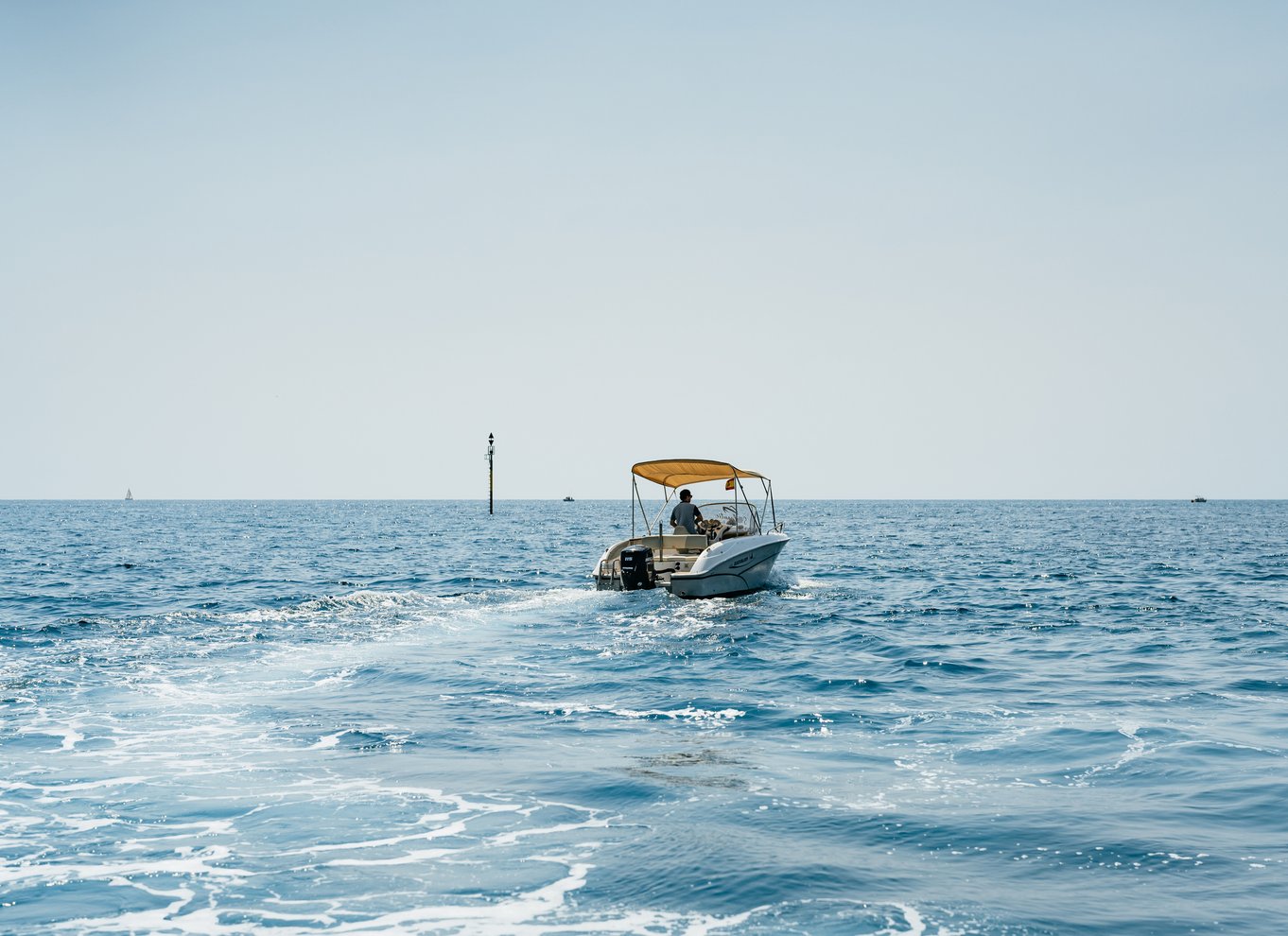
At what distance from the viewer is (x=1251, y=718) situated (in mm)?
12383

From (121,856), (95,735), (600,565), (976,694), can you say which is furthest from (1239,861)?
(600,565)

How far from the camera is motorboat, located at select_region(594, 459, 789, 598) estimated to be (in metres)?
24.1

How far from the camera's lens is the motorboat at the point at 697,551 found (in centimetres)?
2408

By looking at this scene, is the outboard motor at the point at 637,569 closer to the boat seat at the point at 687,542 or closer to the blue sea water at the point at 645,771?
the blue sea water at the point at 645,771

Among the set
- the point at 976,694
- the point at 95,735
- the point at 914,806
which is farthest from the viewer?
the point at 976,694

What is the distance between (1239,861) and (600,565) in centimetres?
1997

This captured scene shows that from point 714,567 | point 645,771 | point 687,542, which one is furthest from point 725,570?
point 645,771

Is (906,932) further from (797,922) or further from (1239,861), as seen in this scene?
(1239,861)

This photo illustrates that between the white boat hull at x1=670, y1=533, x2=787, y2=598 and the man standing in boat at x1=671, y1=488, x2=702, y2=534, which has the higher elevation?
the man standing in boat at x1=671, y1=488, x2=702, y2=534

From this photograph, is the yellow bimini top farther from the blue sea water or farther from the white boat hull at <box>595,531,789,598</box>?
the blue sea water

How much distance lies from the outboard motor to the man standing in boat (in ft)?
7.79

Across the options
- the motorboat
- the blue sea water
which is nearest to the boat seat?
the motorboat

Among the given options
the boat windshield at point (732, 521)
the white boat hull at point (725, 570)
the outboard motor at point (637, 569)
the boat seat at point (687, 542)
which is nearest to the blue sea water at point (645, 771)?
the white boat hull at point (725, 570)

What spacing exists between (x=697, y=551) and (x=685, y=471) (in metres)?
2.36
